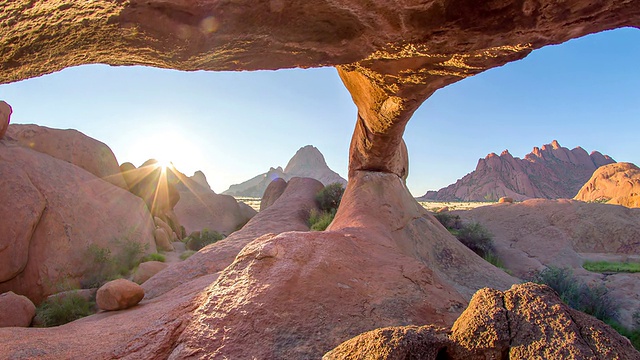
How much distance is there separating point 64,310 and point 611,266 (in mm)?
16641

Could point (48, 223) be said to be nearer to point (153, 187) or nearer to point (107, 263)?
point (107, 263)

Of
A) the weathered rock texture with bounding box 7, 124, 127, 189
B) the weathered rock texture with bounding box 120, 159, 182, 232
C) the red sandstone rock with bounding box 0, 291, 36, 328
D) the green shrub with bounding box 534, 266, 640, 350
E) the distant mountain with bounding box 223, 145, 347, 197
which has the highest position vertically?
the distant mountain with bounding box 223, 145, 347, 197

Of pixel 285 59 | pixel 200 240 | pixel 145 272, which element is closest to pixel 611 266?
pixel 285 59

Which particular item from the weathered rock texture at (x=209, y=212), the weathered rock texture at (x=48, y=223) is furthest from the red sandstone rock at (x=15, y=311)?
the weathered rock texture at (x=209, y=212)

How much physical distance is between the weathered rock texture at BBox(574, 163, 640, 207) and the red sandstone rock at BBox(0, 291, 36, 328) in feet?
124

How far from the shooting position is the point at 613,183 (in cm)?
3291

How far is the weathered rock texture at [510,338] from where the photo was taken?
68.2 inches

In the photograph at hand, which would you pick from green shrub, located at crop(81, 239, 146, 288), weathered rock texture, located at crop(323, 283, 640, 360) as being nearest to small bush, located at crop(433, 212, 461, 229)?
green shrub, located at crop(81, 239, 146, 288)

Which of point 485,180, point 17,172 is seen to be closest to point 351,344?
point 17,172

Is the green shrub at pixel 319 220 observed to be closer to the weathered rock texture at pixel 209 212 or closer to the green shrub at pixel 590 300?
the green shrub at pixel 590 300

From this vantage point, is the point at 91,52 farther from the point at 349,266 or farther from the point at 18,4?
the point at 349,266

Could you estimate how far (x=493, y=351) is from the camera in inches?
72.1

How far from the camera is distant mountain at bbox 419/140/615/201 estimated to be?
67.4 metres

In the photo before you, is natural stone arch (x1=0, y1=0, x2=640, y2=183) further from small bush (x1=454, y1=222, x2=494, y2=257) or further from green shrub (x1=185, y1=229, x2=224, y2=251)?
green shrub (x1=185, y1=229, x2=224, y2=251)
